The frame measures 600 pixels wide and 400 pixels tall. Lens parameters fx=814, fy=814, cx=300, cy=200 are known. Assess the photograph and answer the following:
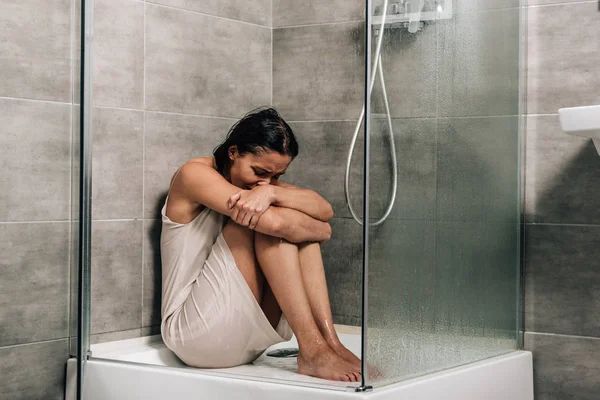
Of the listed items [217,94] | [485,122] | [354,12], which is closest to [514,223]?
[485,122]

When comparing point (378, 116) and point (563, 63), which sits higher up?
point (563, 63)

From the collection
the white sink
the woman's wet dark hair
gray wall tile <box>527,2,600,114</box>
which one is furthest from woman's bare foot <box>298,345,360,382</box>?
gray wall tile <box>527,2,600,114</box>

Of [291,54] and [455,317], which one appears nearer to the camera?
[455,317]

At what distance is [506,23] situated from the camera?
2.12 m

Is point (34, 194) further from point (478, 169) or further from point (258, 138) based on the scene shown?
point (478, 169)

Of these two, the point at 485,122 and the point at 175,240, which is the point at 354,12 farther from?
the point at 175,240

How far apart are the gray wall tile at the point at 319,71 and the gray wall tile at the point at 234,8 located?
6 cm

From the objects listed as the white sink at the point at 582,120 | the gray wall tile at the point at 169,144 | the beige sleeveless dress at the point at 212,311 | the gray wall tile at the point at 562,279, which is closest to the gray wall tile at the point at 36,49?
the gray wall tile at the point at 169,144

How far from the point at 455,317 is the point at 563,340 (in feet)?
Result: 1.62

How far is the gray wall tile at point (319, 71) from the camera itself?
2080 millimetres

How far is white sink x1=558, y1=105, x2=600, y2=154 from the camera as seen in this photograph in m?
1.79

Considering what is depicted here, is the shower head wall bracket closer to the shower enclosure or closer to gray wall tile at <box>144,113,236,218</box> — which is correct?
the shower enclosure

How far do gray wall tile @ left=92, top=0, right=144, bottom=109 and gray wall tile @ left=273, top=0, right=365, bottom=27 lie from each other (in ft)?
1.24

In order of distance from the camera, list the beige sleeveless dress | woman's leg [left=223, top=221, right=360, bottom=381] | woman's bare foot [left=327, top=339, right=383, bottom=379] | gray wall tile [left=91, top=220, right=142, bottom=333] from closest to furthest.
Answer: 1. woman's bare foot [left=327, top=339, right=383, bottom=379]
2. woman's leg [left=223, top=221, right=360, bottom=381]
3. the beige sleeveless dress
4. gray wall tile [left=91, top=220, right=142, bottom=333]
